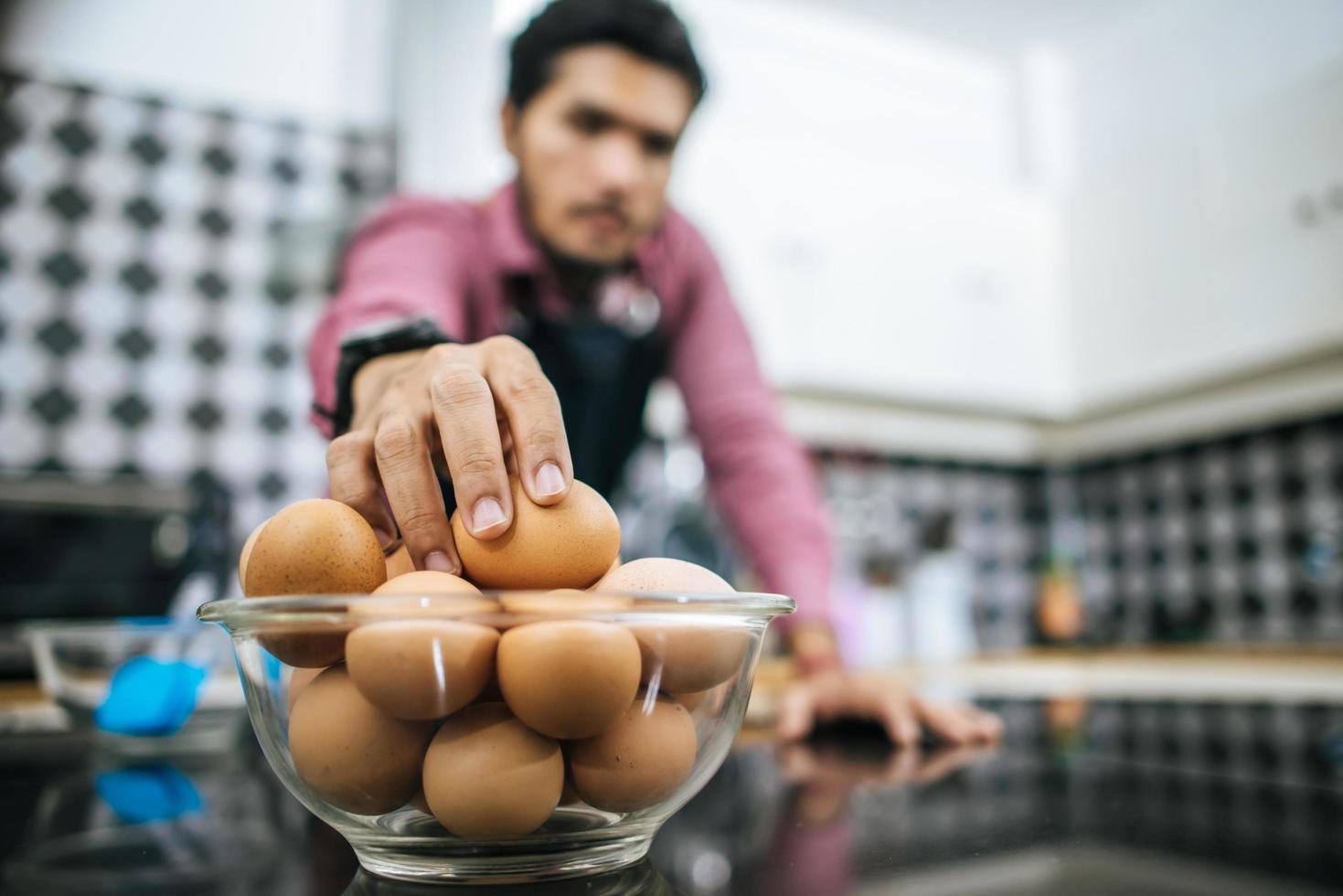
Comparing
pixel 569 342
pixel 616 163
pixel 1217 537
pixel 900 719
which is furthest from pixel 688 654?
pixel 1217 537

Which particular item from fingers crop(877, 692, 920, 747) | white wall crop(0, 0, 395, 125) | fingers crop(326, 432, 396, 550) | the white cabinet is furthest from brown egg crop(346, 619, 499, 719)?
the white cabinet

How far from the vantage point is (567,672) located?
30cm

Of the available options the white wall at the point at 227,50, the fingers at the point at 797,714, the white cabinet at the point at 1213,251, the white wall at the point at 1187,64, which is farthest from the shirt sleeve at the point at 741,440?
the white wall at the point at 1187,64

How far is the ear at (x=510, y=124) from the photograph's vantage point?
117 cm

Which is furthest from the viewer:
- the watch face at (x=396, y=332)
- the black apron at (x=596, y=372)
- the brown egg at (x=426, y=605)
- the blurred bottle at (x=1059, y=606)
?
the blurred bottle at (x=1059, y=606)

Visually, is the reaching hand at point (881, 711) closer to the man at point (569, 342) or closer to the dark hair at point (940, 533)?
the man at point (569, 342)

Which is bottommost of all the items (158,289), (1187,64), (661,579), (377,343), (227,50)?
(661,579)

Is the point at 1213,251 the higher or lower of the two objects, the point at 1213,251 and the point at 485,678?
the higher

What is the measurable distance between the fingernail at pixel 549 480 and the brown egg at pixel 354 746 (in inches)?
3.9

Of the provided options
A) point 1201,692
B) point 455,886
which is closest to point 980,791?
point 455,886

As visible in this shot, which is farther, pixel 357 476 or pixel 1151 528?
pixel 1151 528

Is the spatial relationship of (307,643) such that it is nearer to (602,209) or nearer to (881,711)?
(881,711)

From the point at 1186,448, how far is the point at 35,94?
10.1 feet

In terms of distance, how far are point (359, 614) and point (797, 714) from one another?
25.7 inches
